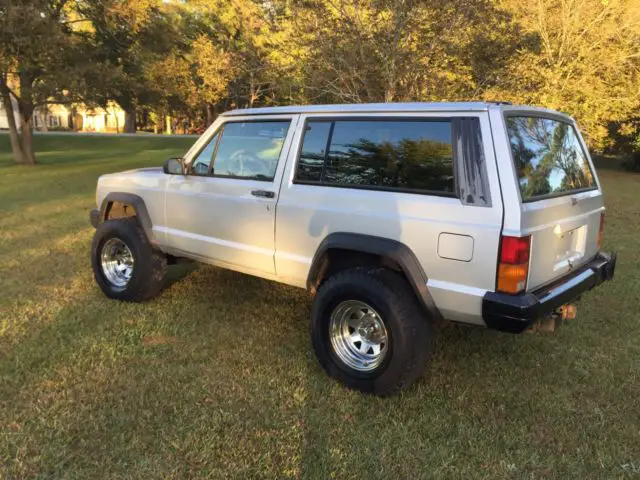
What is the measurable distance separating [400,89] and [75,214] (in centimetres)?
723

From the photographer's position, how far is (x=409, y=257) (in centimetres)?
323

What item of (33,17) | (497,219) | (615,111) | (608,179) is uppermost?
(33,17)

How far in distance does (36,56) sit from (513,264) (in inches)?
656

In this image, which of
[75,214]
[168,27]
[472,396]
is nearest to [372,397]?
[472,396]

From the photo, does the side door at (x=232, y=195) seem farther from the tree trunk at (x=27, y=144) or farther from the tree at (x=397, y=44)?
the tree trunk at (x=27, y=144)

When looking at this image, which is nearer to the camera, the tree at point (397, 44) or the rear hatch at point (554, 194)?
the rear hatch at point (554, 194)

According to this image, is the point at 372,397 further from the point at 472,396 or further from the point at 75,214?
the point at 75,214

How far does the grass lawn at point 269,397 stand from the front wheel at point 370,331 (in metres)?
0.16

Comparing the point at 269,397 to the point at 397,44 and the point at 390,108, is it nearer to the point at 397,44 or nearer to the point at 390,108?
the point at 390,108

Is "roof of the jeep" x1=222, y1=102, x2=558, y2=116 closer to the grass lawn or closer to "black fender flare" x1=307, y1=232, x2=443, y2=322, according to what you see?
"black fender flare" x1=307, y1=232, x2=443, y2=322

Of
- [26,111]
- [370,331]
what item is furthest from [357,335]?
[26,111]

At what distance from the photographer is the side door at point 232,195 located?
4031 millimetres

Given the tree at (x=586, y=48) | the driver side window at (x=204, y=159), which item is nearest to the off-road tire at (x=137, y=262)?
the driver side window at (x=204, y=159)

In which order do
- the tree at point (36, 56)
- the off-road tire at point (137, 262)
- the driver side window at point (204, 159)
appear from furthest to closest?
the tree at point (36, 56)
the off-road tire at point (137, 262)
the driver side window at point (204, 159)
